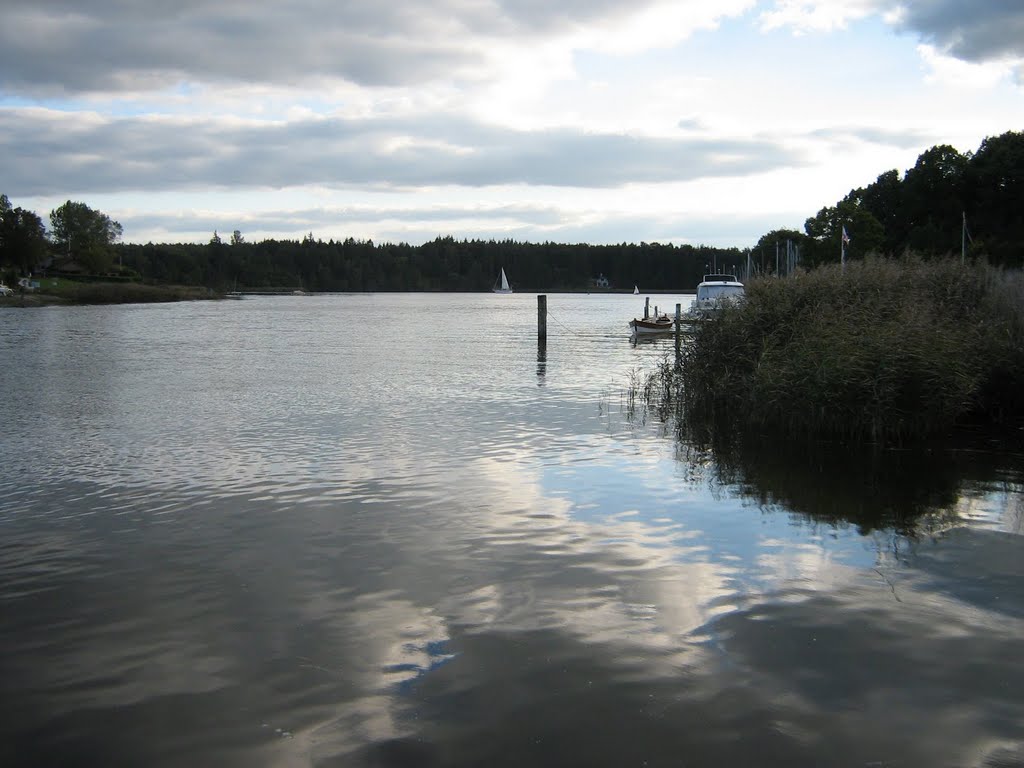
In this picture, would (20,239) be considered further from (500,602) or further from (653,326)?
(500,602)

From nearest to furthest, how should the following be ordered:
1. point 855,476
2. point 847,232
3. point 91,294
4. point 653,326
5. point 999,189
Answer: point 855,476, point 653,326, point 847,232, point 999,189, point 91,294

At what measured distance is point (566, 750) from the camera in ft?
20.3

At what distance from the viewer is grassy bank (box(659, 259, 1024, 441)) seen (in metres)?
18.1

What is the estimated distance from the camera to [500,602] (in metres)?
9.06

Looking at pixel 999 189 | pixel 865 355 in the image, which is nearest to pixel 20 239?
pixel 999 189

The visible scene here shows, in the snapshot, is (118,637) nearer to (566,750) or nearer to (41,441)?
(566,750)

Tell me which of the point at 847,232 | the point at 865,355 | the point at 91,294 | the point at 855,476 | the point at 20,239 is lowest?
the point at 855,476

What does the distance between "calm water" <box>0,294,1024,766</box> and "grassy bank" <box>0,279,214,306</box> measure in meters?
107

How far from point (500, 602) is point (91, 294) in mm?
134089

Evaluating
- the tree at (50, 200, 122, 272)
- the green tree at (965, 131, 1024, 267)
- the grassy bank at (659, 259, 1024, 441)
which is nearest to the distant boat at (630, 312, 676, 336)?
the grassy bank at (659, 259, 1024, 441)

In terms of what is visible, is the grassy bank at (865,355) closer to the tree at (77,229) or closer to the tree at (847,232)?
the tree at (847,232)

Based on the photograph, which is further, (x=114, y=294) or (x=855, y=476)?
(x=114, y=294)

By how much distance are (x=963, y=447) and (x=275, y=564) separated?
559 inches

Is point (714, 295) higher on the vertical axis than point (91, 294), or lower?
lower
